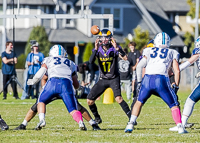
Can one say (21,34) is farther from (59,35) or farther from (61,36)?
(61,36)

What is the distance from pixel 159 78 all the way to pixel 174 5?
37.9 m

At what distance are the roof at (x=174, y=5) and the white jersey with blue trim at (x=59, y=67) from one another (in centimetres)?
3688

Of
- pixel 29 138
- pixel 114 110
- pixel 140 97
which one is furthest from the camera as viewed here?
pixel 114 110

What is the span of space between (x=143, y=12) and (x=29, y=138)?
28.8 m

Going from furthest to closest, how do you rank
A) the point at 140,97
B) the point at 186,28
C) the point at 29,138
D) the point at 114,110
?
1. the point at 186,28
2. the point at 114,110
3. the point at 140,97
4. the point at 29,138

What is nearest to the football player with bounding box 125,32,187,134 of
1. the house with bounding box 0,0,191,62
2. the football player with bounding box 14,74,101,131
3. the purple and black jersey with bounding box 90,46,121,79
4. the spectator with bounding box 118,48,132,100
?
the football player with bounding box 14,74,101,131

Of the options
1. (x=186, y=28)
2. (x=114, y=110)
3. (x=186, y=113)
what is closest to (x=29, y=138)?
(x=186, y=113)

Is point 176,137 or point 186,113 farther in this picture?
point 186,113

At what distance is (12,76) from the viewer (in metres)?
16.0

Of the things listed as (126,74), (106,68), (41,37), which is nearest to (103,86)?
(106,68)

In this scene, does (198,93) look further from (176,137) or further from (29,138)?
(29,138)

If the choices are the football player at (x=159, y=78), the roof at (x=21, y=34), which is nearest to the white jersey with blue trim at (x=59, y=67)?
the football player at (x=159, y=78)

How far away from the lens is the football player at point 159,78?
8.02 metres

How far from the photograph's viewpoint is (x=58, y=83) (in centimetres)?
813
